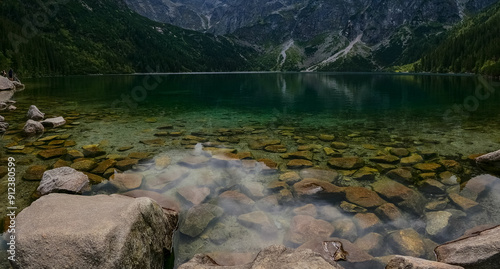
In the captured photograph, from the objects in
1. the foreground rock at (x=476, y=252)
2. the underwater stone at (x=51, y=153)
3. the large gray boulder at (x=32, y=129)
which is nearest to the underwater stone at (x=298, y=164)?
the foreground rock at (x=476, y=252)

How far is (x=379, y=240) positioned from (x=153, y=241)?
23.0ft

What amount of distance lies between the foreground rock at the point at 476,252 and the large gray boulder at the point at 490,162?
885 cm

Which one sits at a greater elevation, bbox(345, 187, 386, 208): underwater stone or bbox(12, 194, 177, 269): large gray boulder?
bbox(12, 194, 177, 269): large gray boulder

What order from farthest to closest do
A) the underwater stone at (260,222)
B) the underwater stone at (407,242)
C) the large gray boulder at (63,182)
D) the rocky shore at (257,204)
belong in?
the large gray boulder at (63,182) → the underwater stone at (260,222) → the underwater stone at (407,242) → the rocky shore at (257,204)

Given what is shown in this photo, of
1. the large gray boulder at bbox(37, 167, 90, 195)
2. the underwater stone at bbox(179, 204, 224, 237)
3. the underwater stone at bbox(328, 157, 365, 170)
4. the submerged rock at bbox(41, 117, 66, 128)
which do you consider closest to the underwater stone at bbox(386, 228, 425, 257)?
the underwater stone at bbox(328, 157, 365, 170)

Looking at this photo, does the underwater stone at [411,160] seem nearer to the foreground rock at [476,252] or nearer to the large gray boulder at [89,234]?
the foreground rock at [476,252]

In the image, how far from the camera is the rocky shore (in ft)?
19.7

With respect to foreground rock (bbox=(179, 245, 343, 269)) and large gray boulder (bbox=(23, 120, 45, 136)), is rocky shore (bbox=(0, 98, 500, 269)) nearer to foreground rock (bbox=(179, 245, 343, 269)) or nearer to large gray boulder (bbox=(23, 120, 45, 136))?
foreground rock (bbox=(179, 245, 343, 269))

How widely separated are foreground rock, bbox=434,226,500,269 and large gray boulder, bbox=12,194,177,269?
7.94 m

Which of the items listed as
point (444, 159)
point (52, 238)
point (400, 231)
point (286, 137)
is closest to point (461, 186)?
point (444, 159)

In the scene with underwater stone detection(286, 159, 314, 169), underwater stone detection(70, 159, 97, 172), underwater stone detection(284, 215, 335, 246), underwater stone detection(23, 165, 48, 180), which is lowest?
underwater stone detection(284, 215, 335, 246)

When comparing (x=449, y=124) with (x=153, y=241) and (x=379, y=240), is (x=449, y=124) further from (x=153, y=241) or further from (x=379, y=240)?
(x=153, y=241)

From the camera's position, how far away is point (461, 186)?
12.5 m

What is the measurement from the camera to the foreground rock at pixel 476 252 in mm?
6539
